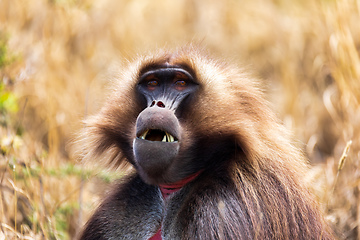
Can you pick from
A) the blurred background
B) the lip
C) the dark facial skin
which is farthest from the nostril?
the blurred background

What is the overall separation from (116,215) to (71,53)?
12.1ft

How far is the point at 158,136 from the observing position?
2.35 meters

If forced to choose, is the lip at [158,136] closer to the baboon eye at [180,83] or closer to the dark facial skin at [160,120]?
the dark facial skin at [160,120]

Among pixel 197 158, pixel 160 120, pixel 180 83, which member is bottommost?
pixel 197 158

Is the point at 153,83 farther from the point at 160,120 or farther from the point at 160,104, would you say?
the point at 160,120

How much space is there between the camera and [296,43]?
619cm

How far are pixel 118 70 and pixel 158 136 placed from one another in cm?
75

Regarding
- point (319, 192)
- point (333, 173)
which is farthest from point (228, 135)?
point (333, 173)

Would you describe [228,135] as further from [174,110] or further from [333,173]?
[333,173]

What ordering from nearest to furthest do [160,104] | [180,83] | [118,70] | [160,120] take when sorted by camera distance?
[160,120] < [160,104] < [180,83] < [118,70]

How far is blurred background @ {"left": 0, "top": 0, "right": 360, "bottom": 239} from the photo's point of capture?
3229 millimetres

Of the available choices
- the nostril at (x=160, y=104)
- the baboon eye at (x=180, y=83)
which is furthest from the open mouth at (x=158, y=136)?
the baboon eye at (x=180, y=83)

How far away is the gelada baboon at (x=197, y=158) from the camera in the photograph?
2197mm

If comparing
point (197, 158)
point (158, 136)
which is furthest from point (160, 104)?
point (197, 158)
